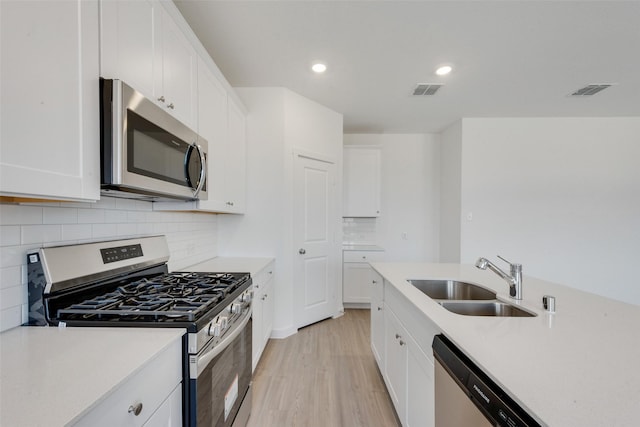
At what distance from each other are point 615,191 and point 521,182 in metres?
1.26

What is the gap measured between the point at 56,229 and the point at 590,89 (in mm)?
4659

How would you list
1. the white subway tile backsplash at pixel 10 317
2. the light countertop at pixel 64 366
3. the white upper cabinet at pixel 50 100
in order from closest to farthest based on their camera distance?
1. the light countertop at pixel 64 366
2. the white upper cabinet at pixel 50 100
3. the white subway tile backsplash at pixel 10 317

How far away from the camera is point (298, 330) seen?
3.06 metres

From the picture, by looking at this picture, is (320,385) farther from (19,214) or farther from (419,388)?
(19,214)

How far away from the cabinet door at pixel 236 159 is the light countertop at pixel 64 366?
4.96 feet

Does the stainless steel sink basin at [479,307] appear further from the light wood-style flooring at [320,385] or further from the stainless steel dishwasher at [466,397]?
Result: the light wood-style flooring at [320,385]

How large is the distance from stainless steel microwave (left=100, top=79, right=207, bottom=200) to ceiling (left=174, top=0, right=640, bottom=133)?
41.4 inches

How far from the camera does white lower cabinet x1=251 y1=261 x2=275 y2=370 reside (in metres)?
2.10

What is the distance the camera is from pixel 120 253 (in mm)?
1408

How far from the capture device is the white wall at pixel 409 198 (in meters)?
4.48

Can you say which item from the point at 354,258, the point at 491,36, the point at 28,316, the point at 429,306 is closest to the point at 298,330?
the point at 354,258

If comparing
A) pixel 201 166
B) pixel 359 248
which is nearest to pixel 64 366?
pixel 201 166

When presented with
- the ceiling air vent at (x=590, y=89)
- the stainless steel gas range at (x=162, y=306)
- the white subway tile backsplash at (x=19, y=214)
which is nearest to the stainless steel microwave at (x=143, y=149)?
the white subway tile backsplash at (x=19, y=214)

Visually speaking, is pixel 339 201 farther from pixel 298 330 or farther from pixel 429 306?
pixel 429 306
